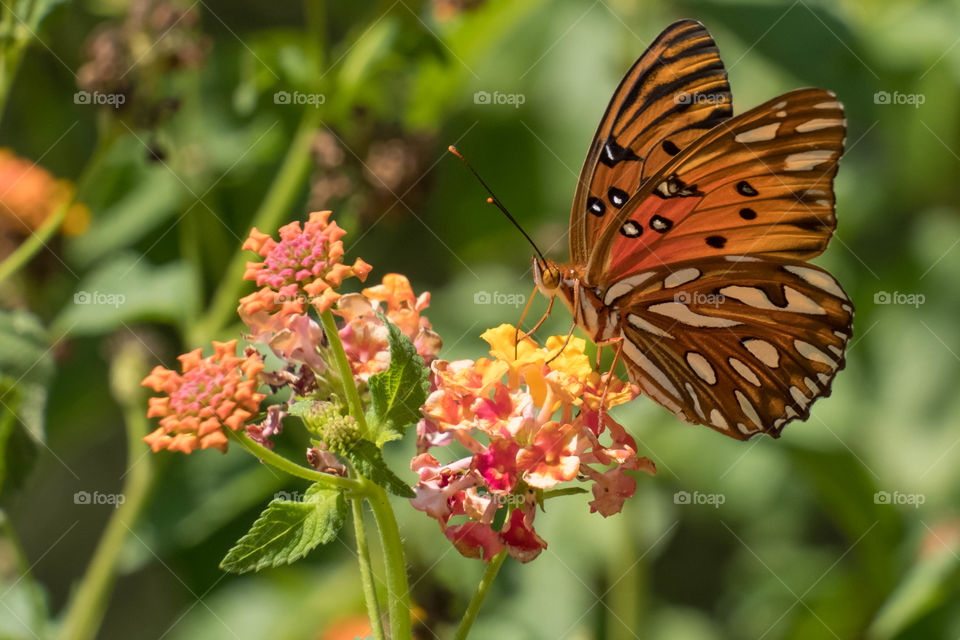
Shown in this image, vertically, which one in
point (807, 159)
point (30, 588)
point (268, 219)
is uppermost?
point (807, 159)

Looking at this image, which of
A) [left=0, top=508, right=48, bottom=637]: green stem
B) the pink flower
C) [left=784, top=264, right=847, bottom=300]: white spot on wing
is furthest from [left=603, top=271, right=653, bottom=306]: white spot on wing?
[left=0, top=508, right=48, bottom=637]: green stem

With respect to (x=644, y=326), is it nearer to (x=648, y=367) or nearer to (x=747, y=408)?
(x=648, y=367)

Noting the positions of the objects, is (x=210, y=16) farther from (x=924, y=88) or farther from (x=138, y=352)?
(x=924, y=88)

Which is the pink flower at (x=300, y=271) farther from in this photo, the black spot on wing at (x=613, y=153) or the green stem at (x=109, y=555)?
the green stem at (x=109, y=555)

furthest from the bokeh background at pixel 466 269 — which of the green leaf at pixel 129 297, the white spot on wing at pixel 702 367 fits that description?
the white spot on wing at pixel 702 367

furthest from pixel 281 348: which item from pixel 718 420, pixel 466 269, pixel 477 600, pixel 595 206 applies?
pixel 466 269

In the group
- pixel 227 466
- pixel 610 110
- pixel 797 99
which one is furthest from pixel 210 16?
pixel 797 99
